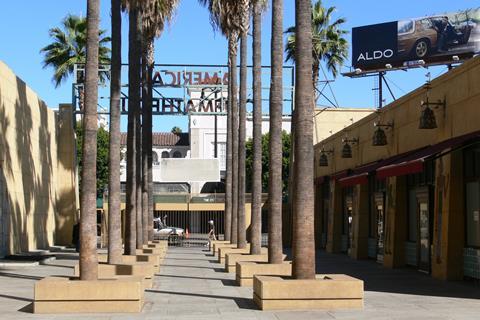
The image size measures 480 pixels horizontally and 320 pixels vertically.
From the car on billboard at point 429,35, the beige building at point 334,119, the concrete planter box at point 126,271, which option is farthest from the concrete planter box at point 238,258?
the beige building at point 334,119

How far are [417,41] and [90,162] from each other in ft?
89.5

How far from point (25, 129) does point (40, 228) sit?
18.4 ft

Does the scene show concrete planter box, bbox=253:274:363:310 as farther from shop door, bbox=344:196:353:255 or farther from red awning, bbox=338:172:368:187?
shop door, bbox=344:196:353:255

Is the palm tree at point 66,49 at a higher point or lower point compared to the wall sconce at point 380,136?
higher

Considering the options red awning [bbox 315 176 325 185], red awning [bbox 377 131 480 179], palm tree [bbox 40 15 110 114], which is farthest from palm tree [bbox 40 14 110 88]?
red awning [bbox 377 131 480 179]

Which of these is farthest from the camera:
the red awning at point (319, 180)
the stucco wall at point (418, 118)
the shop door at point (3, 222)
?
the red awning at point (319, 180)

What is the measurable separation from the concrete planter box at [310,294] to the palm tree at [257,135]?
29.3 feet

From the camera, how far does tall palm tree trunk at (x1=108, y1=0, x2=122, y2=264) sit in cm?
1948

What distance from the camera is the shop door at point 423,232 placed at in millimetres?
23188

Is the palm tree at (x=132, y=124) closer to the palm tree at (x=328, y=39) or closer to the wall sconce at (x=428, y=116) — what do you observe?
the wall sconce at (x=428, y=116)

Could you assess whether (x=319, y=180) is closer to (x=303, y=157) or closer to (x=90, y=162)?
(x=303, y=157)

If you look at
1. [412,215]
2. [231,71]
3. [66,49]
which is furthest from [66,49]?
[412,215]

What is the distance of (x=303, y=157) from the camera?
15.3 meters

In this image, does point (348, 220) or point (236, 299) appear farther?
point (348, 220)
